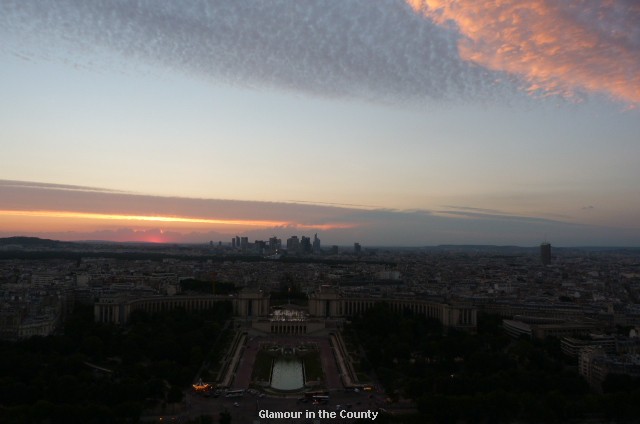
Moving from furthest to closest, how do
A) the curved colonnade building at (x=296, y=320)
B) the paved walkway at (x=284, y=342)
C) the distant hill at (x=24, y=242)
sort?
the distant hill at (x=24, y=242)
the curved colonnade building at (x=296, y=320)
the paved walkway at (x=284, y=342)

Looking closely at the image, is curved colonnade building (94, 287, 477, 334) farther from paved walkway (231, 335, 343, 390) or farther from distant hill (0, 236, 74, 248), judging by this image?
distant hill (0, 236, 74, 248)

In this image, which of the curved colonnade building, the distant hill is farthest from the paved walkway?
the distant hill

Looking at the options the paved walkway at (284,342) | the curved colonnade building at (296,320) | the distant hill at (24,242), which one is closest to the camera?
the paved walkway at (284,342)

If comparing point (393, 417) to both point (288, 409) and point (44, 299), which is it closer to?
point (288, 409)

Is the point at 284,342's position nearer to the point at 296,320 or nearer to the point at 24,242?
the point at 296,320

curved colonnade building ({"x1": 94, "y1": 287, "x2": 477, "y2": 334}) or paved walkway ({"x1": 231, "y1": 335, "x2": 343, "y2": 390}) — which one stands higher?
curved colonnade building ({"x1": 94, "y1": 287, "x2": 477, "y2": 334})

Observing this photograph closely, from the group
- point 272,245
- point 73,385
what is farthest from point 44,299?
point 272,245

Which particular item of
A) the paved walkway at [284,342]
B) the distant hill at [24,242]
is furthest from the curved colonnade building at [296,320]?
the distant hill at [24,242]

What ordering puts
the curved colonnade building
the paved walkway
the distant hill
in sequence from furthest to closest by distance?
the distant hill
the curved colonnade building
the paved walkway

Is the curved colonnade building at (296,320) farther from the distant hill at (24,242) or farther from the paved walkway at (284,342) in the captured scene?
the distant hill at (24,242)
